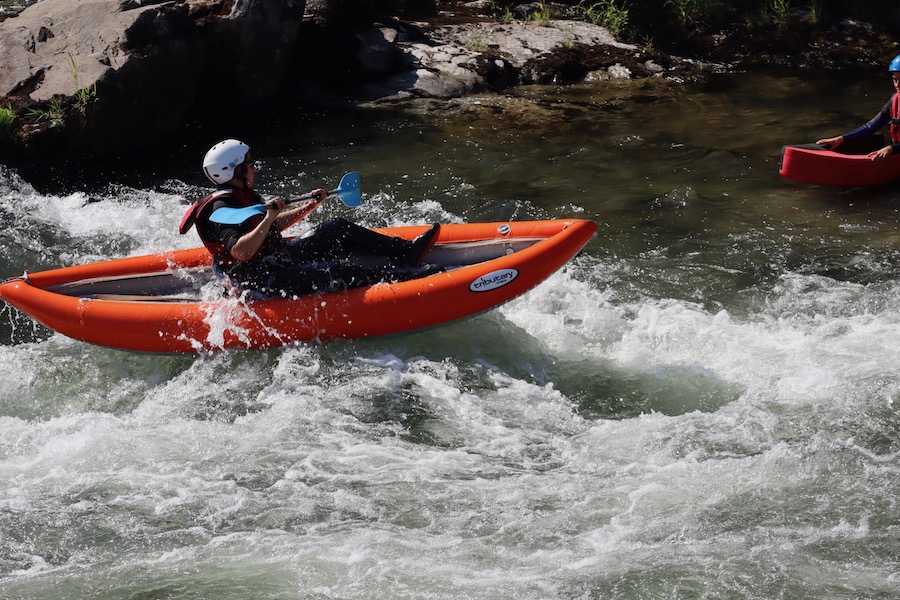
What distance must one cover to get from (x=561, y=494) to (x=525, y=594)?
71 cm

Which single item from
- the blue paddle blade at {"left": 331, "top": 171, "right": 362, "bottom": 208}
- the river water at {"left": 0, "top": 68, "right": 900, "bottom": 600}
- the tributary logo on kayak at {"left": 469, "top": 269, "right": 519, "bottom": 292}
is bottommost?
the river water at {"left": 0, "top": 68, "right": 900, "bottom": 600}

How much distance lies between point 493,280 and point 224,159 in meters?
1.57

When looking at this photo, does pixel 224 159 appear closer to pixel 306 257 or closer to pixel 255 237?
pixel 255 237

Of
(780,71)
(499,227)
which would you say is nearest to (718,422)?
(499,227)

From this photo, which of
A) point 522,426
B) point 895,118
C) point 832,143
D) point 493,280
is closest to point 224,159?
point 493,280

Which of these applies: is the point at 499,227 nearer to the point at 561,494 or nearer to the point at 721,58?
the point at 561,494

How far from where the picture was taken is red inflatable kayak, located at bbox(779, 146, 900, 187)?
744cm

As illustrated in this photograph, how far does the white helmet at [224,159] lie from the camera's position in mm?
5211

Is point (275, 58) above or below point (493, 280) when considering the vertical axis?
above

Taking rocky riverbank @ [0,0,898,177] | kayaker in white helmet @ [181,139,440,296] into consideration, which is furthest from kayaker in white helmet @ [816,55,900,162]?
kayaker in white helmet @ [181,139,440,296]

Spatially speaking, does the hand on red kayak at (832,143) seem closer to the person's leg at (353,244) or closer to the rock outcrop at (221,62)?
the rock outcrop at (221,62)

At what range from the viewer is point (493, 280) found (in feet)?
17.7

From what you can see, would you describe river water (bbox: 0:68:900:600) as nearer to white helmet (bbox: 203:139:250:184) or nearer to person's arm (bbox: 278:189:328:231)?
person's arm (bbox: 278:189:328:231)

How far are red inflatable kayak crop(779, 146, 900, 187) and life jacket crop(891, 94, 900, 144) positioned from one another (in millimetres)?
195
